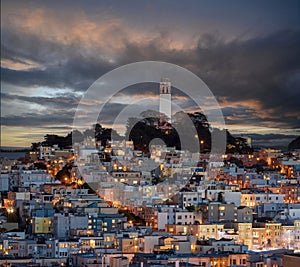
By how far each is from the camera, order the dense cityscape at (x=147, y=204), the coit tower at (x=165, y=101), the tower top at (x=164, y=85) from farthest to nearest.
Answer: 1. the coit tower at (x=165, y=101)
2. the tower top at (x=164, y=85)
3. the dense cityscape at (x=147, y=204)

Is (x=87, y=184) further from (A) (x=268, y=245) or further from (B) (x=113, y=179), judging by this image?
(A) (x=268, y=245)

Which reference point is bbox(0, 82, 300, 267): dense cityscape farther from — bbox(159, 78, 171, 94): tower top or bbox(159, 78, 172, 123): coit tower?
bbox(159, 78, 171, 94): tower top

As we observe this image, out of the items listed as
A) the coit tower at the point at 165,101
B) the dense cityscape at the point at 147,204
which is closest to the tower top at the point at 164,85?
the coit tower at the point at 165,101

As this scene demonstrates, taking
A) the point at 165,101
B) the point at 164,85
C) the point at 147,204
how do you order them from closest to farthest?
1. the point at 147,204
2. the point at 164,85
3. the point at 165,101

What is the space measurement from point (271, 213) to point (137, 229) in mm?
3257

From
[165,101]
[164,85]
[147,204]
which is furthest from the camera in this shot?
[165,101]

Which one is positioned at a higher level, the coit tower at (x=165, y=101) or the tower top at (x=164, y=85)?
the tower top at (x=164, y=85)

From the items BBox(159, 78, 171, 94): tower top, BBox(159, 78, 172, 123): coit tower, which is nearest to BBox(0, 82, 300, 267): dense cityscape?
BBox(159, 78, 172, 123): coit tower

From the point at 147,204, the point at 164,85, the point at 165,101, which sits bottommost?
the point at 147,204

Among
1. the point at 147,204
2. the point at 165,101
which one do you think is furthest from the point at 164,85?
the point at 147,204

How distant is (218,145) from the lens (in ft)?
72.9

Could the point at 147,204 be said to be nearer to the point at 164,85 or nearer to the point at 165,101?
the point at 164,85

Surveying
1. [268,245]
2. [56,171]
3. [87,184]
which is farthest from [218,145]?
[268,245]

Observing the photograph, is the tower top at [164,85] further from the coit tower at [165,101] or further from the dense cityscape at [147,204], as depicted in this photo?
the dense cityscape at [147,204]
